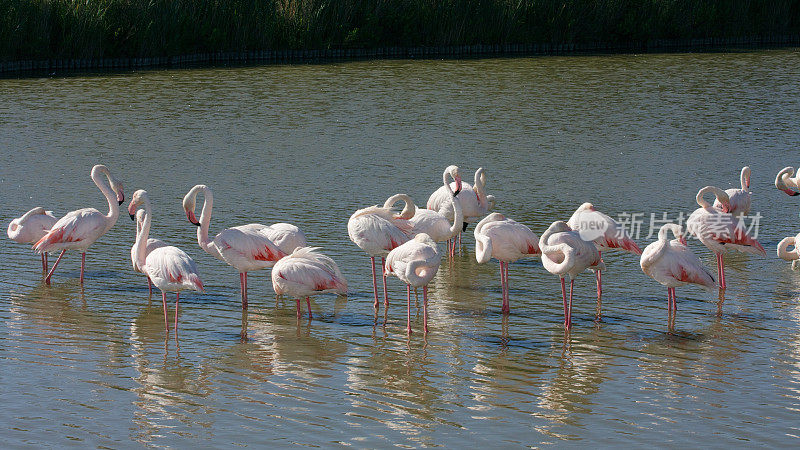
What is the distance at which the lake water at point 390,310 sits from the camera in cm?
655

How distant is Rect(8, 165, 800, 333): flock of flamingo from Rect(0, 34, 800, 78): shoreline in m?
15.0

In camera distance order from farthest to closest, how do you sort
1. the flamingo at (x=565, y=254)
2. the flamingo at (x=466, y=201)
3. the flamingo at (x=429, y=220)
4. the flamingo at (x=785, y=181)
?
the flamingo at (x=785, y=181), the flamingo at (x=466, y=201), the flamingo at (x=429, y=220), the flamingo at (x=565, y=254)

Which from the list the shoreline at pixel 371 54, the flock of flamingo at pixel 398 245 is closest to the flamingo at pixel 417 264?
the flock of flamingo at pixel 398 245

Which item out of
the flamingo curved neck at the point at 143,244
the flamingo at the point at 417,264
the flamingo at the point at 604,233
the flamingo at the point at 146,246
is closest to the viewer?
the flamingo at the point at 417,264

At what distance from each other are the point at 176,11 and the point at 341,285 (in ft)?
61.8

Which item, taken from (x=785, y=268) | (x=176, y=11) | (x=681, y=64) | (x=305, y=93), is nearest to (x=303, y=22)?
(x=176, y=11)

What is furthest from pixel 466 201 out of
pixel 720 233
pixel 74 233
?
pixel 74 233

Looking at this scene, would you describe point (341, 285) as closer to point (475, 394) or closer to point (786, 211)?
point (475, 394)

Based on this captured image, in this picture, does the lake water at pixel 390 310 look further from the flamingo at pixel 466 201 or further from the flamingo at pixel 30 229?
the flamingo at pixel 466 201

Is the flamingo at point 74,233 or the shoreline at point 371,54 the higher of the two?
the shoreline at point 371,54

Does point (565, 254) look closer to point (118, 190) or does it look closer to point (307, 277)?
point (307, 277)

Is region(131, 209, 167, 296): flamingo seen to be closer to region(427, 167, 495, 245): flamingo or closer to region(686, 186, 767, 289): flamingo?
region(427, 167, 495, 245): flamingo

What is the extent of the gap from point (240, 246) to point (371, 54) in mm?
19713

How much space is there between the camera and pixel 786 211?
12.0 m
